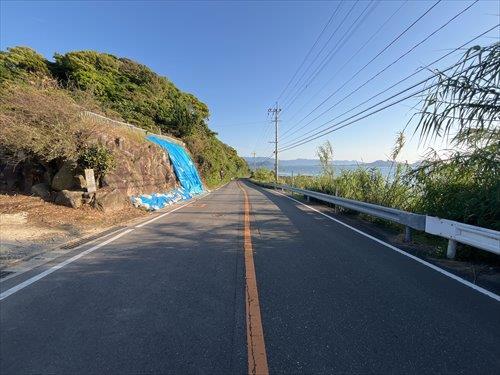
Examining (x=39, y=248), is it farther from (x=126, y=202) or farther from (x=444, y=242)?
(x=444, y=242)

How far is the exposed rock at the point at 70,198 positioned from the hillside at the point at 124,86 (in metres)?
12.0

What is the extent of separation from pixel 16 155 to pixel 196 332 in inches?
469

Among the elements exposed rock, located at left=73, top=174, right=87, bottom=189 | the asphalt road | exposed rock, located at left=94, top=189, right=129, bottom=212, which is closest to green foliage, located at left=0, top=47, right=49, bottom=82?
exposed rock, located at left=73, top=174, right=87, bottom=189

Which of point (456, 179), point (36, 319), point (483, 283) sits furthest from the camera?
point (456, 179)

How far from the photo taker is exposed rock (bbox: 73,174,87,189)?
39.4ft

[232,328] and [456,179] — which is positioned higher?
[456,179]

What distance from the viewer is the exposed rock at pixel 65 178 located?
12109 millimetres

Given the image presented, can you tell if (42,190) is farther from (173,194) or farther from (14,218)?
(173,194)

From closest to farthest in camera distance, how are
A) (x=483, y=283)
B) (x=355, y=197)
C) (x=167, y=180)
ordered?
(x=483, y=283), (x=355, y=197), (x=167, y=180)

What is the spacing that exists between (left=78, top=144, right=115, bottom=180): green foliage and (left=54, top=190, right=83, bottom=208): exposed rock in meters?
1.37

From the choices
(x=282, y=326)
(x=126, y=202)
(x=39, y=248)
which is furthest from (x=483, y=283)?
(x=126, y=202)

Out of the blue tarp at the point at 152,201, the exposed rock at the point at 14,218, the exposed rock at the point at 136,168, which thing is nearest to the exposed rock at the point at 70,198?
the exposed rock at the point at 14,218

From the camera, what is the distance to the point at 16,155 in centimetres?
1201

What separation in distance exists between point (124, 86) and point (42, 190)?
27462 millimetres
